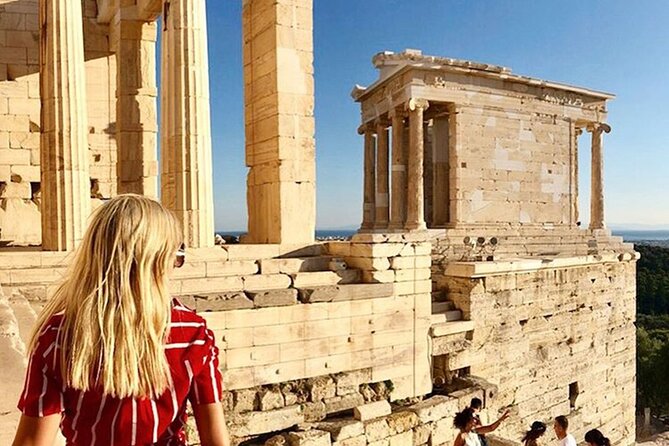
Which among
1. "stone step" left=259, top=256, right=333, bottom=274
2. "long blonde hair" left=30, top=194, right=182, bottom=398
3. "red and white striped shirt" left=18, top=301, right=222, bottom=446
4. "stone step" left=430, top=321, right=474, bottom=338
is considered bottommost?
"stone step" left=430, top=321, right=474, bottom=338

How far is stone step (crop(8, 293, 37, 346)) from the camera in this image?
5.77 metres

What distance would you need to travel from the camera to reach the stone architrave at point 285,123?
10305 millimetres

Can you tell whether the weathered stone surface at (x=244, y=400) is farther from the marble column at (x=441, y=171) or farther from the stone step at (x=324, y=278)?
the marble column at (x=441, y=171)

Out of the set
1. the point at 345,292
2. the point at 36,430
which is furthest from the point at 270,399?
the point at 36,430

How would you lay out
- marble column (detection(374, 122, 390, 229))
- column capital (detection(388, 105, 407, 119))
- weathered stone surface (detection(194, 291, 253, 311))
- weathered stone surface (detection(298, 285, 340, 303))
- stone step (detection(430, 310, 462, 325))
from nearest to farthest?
weathered stone surface (detection(194, 291, 253, 311))
weathered stone surface (detection(298, 285, 340, 303))
stone step (detection(430, 310, 462, 325))
column capital (detection(388, 105, 407, 119))
marble column (detection(374, 122, 390, 229))

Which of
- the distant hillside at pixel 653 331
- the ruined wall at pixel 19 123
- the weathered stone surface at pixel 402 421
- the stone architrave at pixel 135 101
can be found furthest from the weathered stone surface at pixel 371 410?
the distant hillside at pixel 653 331

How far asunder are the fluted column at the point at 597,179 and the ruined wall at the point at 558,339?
4179 millimetres

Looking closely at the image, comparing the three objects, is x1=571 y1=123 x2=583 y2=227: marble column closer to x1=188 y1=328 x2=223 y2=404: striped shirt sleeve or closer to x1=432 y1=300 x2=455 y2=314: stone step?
x1=432 y1=300 x2=455 y2=314: stone step

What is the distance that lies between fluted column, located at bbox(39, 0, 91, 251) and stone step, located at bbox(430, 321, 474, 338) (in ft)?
22.1

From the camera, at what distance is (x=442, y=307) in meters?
12.4

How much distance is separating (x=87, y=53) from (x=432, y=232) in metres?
11.4

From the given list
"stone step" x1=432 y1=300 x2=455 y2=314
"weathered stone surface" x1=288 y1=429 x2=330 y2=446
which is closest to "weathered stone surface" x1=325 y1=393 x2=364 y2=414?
"weathered stone surface" x1=288 y1=429 x2=330 y2=446

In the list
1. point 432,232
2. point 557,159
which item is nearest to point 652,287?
point 557,159

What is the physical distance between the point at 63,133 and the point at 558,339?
491 inches
